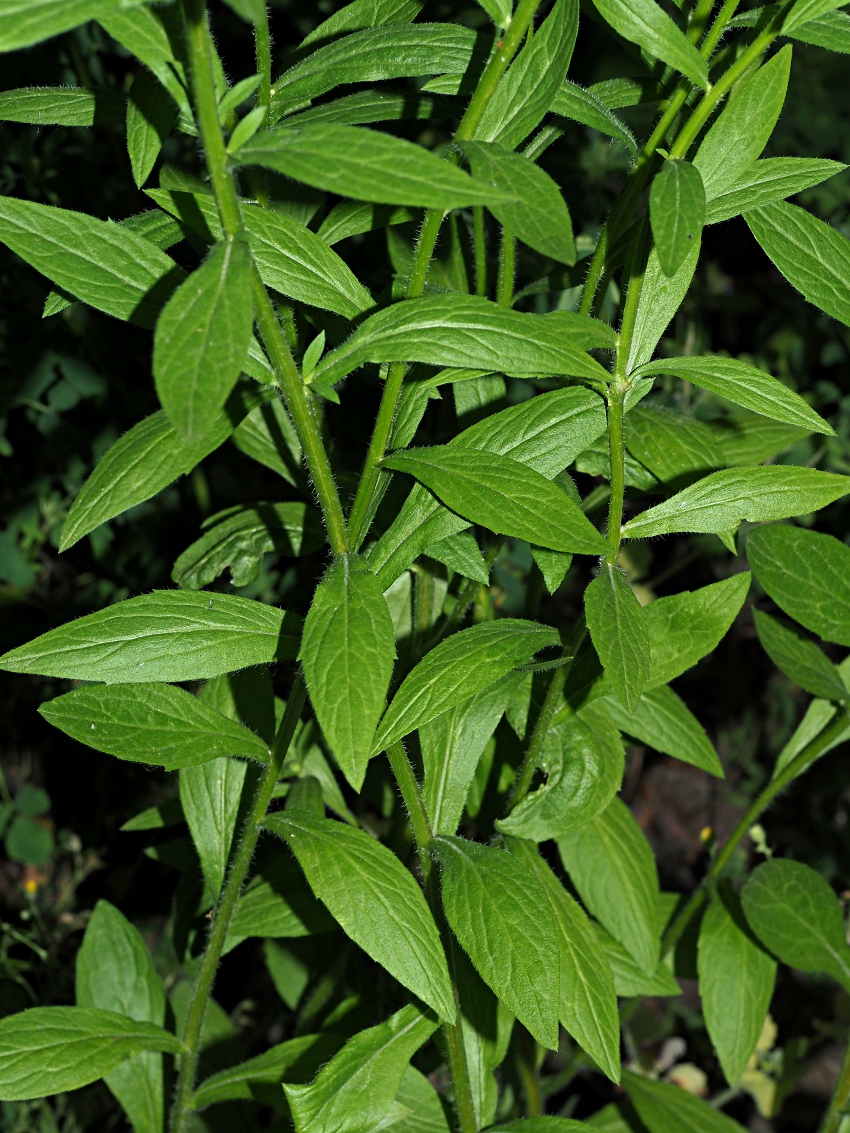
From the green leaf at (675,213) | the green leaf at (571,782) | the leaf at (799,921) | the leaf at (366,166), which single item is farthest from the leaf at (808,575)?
the leaf at (366,166)

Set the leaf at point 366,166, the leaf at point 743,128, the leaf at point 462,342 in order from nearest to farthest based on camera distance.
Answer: the leaf at point 366,166, the leaf at point 462,342, the leaf at point 743,128

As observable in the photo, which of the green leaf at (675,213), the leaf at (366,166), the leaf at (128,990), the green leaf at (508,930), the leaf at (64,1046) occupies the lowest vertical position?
the leaf at (128,990)

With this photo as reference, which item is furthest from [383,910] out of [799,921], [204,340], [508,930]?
[799,921]

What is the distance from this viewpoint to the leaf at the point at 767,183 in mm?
818

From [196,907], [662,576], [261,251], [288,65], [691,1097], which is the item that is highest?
[288,65]

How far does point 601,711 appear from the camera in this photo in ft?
3.57

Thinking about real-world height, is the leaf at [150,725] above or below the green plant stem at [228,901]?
above

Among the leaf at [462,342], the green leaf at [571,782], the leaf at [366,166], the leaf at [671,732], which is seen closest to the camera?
the leaf at [366,166]

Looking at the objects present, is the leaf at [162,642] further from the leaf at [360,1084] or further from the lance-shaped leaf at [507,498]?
the leaf at [360,1084]

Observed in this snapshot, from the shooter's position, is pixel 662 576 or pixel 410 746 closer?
pixel 410 746

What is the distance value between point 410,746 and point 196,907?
1.35ft

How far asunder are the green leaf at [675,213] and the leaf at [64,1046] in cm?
84

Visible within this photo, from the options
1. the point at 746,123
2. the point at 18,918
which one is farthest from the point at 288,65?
the point at 18,918

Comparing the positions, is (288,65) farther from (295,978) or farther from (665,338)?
(665,338)
